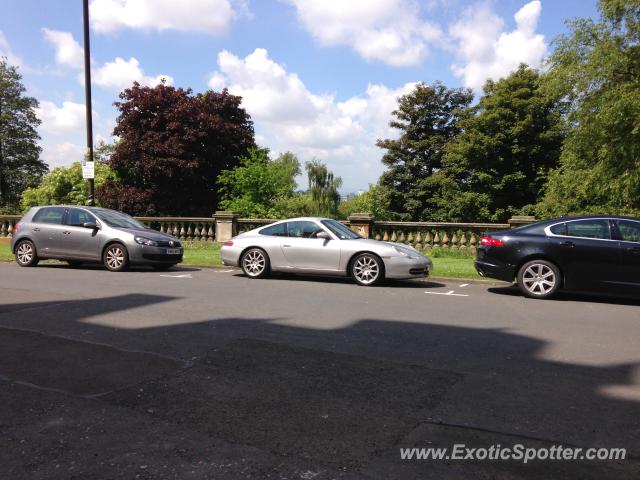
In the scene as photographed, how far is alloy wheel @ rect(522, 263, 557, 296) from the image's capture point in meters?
9.18

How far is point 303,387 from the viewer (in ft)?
14.0

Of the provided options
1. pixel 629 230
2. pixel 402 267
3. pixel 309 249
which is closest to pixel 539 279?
pixel 629 230

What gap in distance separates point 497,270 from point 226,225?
462 inches

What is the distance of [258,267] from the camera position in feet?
37.6

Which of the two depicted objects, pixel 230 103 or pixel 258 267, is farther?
pixel 230 103

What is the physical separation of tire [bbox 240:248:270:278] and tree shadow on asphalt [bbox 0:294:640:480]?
5.22 meters

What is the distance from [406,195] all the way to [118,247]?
36521 millimetres

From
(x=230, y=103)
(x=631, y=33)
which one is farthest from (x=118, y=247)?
(x=230, y=103)

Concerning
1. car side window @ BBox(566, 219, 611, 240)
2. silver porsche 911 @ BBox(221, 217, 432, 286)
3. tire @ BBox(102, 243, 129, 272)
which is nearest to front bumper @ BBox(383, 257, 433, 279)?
silver porsche 911 @ BBox(221, 217, 432, 286)

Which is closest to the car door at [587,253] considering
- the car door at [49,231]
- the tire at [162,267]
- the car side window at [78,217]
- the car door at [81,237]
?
the tire at [162,267]

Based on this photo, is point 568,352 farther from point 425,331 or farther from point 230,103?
point 230,103

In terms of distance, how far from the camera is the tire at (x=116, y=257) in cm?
1244

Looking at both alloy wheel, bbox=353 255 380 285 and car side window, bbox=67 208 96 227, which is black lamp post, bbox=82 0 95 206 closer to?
car side window, bbox=67 208 96 227

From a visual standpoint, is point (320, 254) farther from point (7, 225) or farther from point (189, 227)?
point (7, 225)
